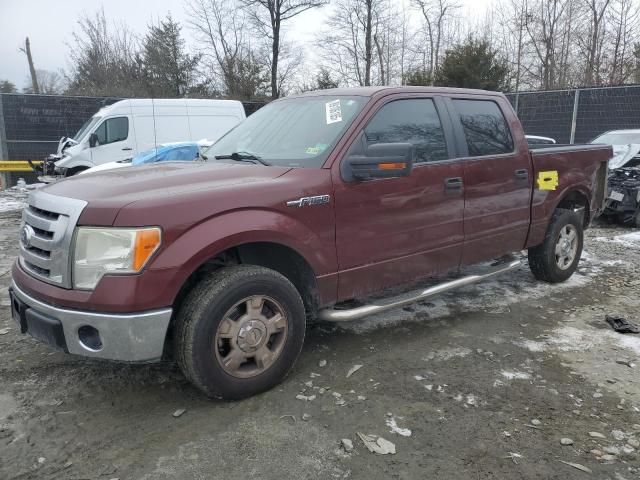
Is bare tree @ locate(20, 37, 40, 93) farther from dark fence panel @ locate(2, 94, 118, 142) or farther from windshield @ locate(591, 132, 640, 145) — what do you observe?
windshield @ locate(591, 132, 640, 145)

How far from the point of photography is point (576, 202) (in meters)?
5.59

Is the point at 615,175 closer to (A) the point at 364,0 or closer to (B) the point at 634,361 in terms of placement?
(B) the point at 634,361

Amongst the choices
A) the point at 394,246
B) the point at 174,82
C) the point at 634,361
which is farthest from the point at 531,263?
the point at 174,82

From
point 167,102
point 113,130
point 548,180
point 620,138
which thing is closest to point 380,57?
point 167,102

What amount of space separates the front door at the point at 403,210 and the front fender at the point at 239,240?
18 cm

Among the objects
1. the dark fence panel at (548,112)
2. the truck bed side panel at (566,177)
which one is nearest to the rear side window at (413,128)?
the truck bed side panel at (566,177)

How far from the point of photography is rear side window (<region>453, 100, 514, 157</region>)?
4359 millimetres

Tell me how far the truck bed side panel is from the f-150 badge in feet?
8.31

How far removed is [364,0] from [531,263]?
92.1ft

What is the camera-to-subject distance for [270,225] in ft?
9.96

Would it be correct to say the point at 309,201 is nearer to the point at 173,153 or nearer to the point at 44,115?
the point at 173,153

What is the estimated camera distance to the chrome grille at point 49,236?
2748 millimetres

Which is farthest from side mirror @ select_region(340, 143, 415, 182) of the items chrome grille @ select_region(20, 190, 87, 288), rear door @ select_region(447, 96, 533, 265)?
chrome grille @ select_region(20, 190, 87, 288)

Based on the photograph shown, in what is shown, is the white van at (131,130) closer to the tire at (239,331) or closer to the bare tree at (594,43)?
the tire at (239,331)
